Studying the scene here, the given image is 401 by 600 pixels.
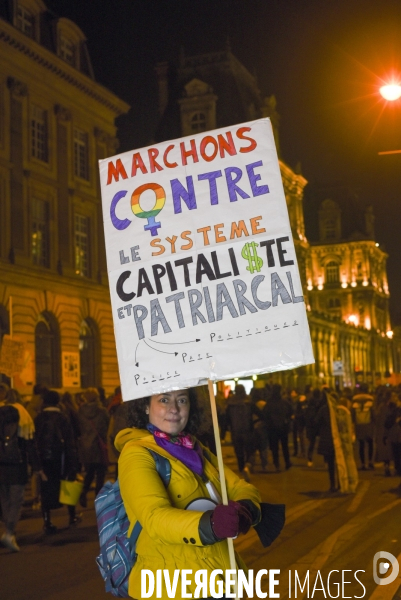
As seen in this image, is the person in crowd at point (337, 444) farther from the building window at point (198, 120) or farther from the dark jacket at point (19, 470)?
the building window at point (198, 120)

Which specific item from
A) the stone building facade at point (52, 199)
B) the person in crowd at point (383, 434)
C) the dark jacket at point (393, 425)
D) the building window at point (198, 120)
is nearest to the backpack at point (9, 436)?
the dark jacket at point (393, 425)

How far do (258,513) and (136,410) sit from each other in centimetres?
72

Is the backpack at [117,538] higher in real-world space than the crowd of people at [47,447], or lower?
lower

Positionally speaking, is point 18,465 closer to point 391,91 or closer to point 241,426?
point 241,426

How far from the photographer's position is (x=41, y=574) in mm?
8133

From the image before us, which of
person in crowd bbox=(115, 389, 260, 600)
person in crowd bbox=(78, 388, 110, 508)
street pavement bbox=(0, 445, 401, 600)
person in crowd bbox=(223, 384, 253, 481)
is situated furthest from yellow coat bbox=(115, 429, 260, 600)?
person in crowd bbox=(223, 384, 253, 481)

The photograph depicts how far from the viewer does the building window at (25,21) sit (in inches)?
1217

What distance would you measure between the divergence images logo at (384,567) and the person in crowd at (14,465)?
12.1 feet

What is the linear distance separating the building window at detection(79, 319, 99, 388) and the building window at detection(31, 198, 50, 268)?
337cm

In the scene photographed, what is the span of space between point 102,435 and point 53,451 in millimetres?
2341

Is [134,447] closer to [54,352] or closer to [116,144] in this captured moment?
[54,352]

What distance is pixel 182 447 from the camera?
3.56m

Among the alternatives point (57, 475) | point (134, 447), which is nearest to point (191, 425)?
point (134, 447)

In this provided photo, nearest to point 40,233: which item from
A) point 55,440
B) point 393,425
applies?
point 393,425
